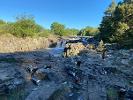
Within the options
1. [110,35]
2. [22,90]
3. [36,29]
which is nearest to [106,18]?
[110,35]

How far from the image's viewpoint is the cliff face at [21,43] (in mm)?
53594

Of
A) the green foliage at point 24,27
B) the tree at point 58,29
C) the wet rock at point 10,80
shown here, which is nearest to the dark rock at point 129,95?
the wet rock at point 10,80

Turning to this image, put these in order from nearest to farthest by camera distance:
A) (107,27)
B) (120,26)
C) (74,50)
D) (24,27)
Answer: (74,50)
(120,26)
(107,27)
(24,27)

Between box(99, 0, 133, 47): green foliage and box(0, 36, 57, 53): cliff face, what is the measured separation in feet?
49.0

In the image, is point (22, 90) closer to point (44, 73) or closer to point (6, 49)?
point (44, 73)

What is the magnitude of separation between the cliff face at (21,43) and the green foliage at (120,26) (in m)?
14.9

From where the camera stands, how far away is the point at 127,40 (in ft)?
147

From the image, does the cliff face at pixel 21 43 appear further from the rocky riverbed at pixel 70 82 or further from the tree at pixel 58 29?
the tree at pixel 58 29

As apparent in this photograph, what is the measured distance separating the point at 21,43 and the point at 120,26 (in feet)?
67.6

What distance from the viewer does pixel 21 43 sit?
57.3 meters

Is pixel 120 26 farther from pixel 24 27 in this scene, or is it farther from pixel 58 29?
pixel 58 29

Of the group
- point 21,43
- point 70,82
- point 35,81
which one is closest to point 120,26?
point 21,43

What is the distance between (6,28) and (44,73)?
3987 cm

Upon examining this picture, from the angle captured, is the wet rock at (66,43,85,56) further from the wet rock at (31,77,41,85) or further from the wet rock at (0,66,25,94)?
the wet rock at (31,77,41,85)
